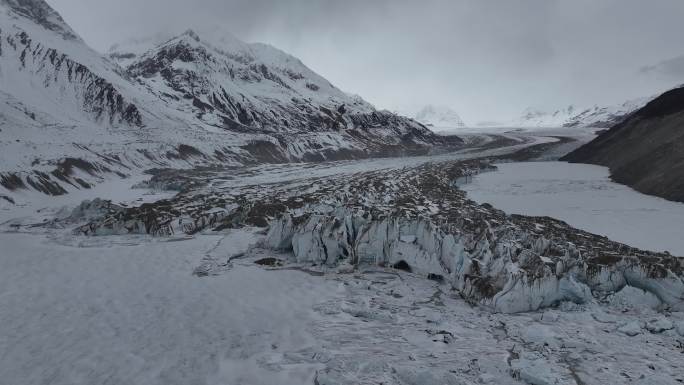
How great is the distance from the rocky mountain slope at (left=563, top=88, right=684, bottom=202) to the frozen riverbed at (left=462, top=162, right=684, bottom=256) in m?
1.20

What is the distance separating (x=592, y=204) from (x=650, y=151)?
14.8m

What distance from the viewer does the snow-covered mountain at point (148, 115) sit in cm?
5122

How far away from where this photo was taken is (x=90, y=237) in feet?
75.4

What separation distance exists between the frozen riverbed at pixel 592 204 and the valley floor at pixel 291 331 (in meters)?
9.79

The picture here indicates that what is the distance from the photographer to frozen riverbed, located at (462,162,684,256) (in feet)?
70.1

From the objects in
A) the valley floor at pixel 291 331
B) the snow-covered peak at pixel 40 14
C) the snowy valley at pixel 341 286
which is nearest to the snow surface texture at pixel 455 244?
the snowy valley at pixel 341 286

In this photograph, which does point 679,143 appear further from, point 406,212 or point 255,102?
point 255,102

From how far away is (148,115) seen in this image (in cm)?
9762

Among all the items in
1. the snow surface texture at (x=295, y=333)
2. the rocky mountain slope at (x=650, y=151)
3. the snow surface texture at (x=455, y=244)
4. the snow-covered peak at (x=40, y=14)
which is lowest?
the snow surface texture at (x=295, y=333)

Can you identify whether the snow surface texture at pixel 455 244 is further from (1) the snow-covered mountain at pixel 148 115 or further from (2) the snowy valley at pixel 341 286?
(1) the snow-covered mountain at pixel 148 115

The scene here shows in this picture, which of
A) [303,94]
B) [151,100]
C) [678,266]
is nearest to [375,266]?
[678,266]

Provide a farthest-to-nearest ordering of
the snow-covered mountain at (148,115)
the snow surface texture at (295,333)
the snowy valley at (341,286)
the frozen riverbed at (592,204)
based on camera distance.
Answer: the snow-covered mountain at (148,115) → the frozen riverbed at (592,204) → the snowy valley at (341,286) → the snow surface texture at (295,333)

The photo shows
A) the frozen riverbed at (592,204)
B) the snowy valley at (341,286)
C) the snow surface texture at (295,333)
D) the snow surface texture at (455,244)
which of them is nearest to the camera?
the snow surface texture at (295,333)

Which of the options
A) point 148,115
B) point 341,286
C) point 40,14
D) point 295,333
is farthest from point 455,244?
point 40,14
